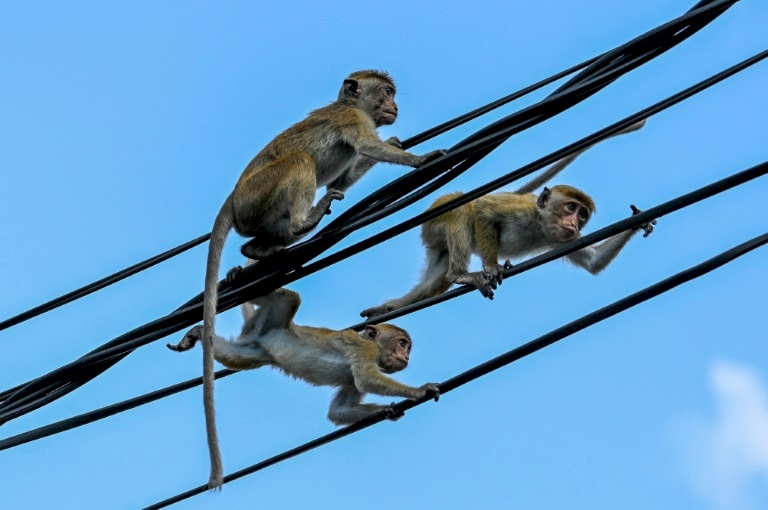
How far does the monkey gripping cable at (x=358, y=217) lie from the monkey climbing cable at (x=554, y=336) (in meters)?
0.91

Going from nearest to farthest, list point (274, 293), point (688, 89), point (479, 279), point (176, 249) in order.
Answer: point (688, 89)
point (176, 249)
point (274, 293)
point (479, 279)

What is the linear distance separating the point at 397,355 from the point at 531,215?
217 cm

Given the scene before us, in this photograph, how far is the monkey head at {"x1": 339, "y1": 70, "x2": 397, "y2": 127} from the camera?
35.9 feet

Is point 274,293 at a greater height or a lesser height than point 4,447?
greater

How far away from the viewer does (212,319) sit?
7938 mm

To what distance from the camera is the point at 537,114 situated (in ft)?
23.1

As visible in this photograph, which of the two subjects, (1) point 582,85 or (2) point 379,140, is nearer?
(1) point 582,85

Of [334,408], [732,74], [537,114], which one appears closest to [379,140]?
[334,408]

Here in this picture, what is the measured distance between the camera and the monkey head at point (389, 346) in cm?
1041

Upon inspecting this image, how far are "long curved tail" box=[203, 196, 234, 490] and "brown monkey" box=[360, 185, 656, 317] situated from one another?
2463mm

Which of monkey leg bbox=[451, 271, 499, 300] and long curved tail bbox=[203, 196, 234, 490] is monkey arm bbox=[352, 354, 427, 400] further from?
long curved tail bbox=[203, 196, 234, 490]

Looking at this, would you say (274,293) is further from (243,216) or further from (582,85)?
(582,85)

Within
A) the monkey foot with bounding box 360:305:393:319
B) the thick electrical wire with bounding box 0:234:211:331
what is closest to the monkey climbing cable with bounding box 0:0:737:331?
the thick electrical wire with bounding box 0:234:211:331

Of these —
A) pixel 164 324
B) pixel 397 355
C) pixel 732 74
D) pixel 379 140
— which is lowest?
pixel 732 74
